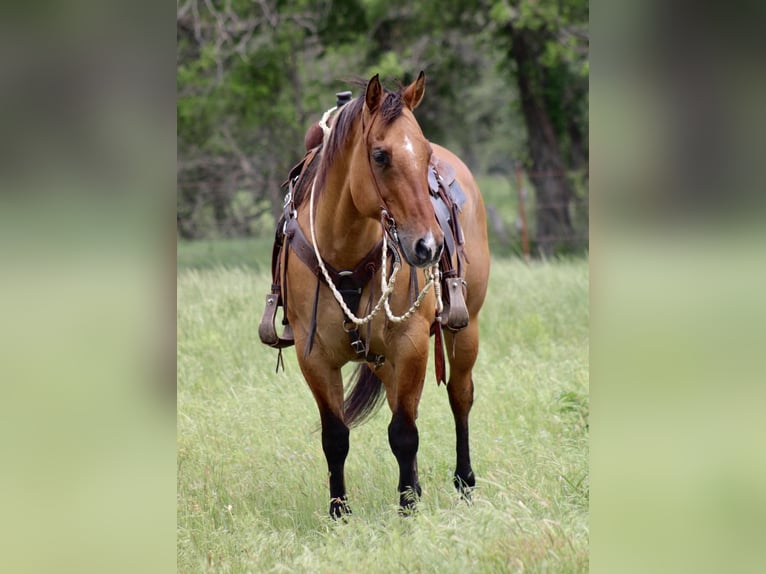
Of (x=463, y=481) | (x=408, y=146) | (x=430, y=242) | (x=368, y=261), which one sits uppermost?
(x=408, y=146)

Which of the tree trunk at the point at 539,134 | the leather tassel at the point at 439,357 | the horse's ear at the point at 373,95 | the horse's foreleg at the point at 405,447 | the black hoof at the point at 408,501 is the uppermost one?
the tree trunk at the point at 539,134

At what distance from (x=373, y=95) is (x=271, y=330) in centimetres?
135

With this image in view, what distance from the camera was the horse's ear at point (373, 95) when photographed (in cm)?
363

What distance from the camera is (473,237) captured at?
522 centimetres

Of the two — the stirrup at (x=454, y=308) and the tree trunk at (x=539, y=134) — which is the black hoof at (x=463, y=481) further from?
the tree trunk at (x=539, y=134)

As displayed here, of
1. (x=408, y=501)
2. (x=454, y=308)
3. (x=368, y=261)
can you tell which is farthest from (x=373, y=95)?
(x=408, y=501)

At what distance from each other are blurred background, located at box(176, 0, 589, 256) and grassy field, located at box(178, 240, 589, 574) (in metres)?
9.41

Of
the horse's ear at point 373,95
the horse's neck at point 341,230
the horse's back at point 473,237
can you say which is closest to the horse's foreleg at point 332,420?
the horse's neck at point 341,230

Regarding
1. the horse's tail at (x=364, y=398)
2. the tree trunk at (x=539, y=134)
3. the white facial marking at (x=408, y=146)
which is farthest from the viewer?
the tree trunk at (x=539, y=134)

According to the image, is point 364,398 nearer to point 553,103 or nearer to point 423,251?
point 423,251

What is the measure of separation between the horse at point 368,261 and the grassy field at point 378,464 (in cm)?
39
